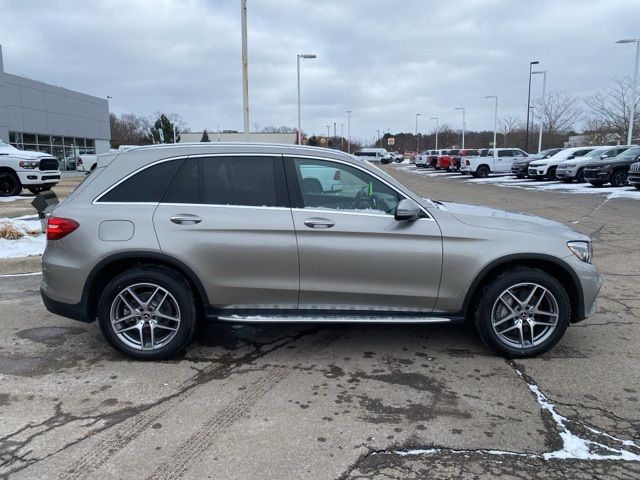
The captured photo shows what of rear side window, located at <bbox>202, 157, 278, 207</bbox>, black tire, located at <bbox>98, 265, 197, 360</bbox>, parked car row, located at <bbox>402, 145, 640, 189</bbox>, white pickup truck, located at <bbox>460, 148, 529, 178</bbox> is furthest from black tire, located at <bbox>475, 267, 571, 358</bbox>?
white pickup truck, located at <bbox>460, 148, 529, 178</bbox>

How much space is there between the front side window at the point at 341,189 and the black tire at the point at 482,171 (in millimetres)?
34002

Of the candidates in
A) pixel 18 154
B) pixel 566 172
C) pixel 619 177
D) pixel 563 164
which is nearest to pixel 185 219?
pixel 18 154

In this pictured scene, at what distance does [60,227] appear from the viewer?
4180mm

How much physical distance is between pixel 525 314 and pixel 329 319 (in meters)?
1.62

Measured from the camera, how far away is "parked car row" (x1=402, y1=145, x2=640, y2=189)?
22.4 meters

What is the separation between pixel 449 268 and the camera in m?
4.11

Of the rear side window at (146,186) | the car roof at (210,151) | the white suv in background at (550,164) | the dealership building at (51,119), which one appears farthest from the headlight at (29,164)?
the white suv in background at (550,164)

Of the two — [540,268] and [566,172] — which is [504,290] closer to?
[540,268]

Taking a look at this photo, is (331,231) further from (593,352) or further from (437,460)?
(593,352)

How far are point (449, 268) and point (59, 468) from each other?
2963mm

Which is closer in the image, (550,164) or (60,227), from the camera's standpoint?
(60,227)

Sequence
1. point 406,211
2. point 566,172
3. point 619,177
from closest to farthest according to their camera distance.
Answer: point 406,211 < point 619,177 < point 566,172

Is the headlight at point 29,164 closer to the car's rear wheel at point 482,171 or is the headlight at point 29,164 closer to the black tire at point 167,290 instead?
the black tire at point 167,290

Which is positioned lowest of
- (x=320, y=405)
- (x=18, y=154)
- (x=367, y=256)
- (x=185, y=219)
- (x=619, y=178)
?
(x=320, y=405)
